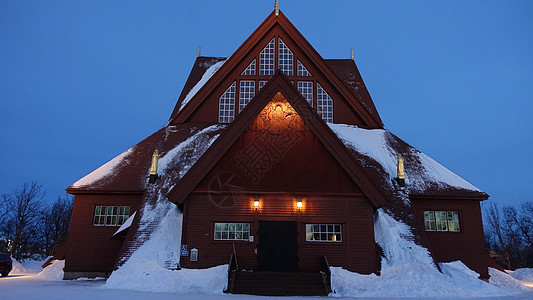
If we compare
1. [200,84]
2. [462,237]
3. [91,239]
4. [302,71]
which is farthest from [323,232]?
[200,84]

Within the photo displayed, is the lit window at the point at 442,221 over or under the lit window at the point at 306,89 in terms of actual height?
under

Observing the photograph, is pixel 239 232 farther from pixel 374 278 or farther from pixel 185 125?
pixel 185 125

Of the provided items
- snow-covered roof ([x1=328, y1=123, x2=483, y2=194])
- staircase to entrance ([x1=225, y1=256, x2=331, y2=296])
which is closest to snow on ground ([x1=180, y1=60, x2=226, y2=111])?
snow-covered roof ([x1=328, y1=123, x2=483, y2=194])

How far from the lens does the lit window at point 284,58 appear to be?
22.2 metres

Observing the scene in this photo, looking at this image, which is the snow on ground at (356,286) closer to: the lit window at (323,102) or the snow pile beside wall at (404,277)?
the snow pile beside wall at (404,277)

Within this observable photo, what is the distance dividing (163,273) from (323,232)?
266 inches

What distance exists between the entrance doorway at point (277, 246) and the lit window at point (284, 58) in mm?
10538

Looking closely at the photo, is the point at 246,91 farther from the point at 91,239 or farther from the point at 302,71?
the point at 91,239

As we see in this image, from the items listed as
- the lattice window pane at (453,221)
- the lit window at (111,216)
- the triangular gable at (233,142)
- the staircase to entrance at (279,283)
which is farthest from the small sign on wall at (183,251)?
the lattice window pane at (453,221)

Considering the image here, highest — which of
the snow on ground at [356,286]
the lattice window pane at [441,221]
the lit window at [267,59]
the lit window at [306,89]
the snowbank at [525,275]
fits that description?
the lit window at [267,59]

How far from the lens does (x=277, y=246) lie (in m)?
15.1

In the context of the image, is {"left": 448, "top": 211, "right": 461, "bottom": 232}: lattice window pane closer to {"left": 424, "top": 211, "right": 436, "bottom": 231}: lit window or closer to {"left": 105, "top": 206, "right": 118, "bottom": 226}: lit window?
{"left": 424, "top": 211, "right": 436, "bottom": 231}: lit window

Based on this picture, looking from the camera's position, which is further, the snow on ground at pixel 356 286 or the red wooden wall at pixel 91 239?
the red wooden wall at pixel 91 239

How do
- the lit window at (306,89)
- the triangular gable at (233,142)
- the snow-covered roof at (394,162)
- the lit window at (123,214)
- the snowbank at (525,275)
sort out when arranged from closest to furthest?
the triangular gable at (233,142), the snow-covered roof at (394,162), the lit window at (123,214), the lit window at (306,89), the snowbank at (525,275)
